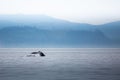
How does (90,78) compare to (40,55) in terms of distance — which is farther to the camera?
(40,55)

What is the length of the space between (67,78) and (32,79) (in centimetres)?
716

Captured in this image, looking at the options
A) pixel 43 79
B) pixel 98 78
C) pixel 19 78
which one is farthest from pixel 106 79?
pixel 19 78

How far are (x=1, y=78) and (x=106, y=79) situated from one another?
2081 cm

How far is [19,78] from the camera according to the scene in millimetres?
68312

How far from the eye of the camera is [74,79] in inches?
2667

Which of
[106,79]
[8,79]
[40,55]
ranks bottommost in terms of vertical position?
[106,79]

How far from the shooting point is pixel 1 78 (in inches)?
2694

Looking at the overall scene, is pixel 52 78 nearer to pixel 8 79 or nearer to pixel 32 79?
pixel 32 79

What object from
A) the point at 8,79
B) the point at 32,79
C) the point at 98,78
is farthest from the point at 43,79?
the point at 98,78

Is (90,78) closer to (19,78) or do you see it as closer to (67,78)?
(67,78)

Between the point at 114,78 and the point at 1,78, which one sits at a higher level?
the point at 1,78

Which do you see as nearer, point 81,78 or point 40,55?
point 81,78

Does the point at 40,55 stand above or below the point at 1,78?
above

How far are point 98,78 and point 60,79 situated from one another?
756 centimetres
